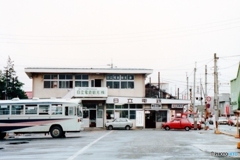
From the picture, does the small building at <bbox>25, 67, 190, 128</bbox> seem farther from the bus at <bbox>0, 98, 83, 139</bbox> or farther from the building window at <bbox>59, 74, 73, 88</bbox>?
the bus at <bbox>0, 98, 83, 139</bbox>

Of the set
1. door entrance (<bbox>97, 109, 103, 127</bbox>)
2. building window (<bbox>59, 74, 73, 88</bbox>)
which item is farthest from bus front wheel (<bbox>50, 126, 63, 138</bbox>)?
building window (<bbox>59, 74, 73, 88</bbox>)

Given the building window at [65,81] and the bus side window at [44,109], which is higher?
the building window at [65,81]

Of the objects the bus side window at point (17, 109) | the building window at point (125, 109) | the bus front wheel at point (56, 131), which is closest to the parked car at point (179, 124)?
the building window at point (125, 109)

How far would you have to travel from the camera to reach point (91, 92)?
5038 centimetres

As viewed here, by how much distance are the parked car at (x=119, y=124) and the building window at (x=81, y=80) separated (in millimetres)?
7236

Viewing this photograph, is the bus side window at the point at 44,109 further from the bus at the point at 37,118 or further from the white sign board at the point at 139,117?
the white sign board at the point at 139,117

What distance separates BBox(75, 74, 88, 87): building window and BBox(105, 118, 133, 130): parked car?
724cm

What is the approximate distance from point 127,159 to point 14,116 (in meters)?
17.2

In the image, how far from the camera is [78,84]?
2115 inches

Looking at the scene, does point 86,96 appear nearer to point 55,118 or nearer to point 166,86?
point 55,118

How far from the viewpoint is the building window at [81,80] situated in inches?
2114

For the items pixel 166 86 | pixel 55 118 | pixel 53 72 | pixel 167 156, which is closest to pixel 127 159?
pixel 167 156

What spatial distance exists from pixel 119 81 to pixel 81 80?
16.1 ft

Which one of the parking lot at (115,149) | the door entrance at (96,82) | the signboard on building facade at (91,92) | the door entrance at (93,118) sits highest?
A: the door entrance at (96,82)
